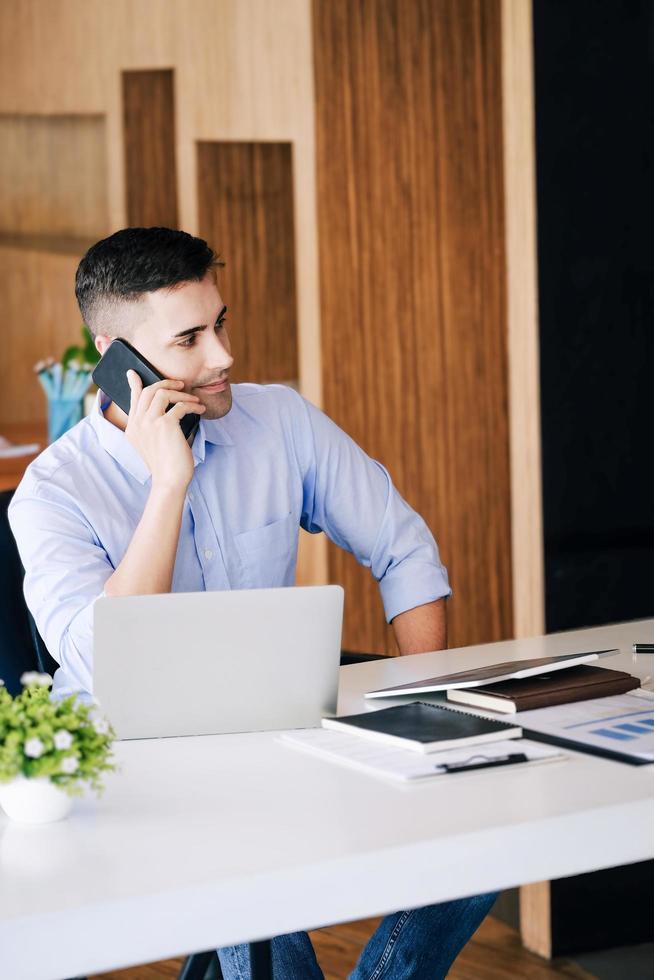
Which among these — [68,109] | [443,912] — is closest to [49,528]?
[443,912]

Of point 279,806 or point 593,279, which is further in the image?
point 593,279

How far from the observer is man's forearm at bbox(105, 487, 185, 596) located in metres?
1.82

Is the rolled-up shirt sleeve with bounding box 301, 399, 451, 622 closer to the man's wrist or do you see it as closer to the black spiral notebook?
the man's wrist

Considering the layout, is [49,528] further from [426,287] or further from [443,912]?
[426,287]

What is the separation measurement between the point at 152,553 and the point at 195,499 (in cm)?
27

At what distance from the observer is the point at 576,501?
286 centimetres

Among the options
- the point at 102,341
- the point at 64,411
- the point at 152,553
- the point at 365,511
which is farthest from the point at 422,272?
the point at 152,553

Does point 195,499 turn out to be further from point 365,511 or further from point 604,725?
point 604,725

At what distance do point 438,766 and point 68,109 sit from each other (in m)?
3.79

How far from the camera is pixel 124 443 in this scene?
2.06 m

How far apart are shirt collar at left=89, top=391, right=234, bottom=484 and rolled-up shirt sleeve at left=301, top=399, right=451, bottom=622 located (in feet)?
0.68

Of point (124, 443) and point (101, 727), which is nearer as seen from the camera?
point (101, 727)

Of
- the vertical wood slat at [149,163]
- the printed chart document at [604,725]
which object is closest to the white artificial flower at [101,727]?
the printed chart document at [604,725]

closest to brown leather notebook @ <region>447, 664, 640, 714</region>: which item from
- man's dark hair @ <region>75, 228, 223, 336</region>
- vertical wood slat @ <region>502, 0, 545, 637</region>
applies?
man's dark hair @ <region>75, 228, 223, 336</region>
